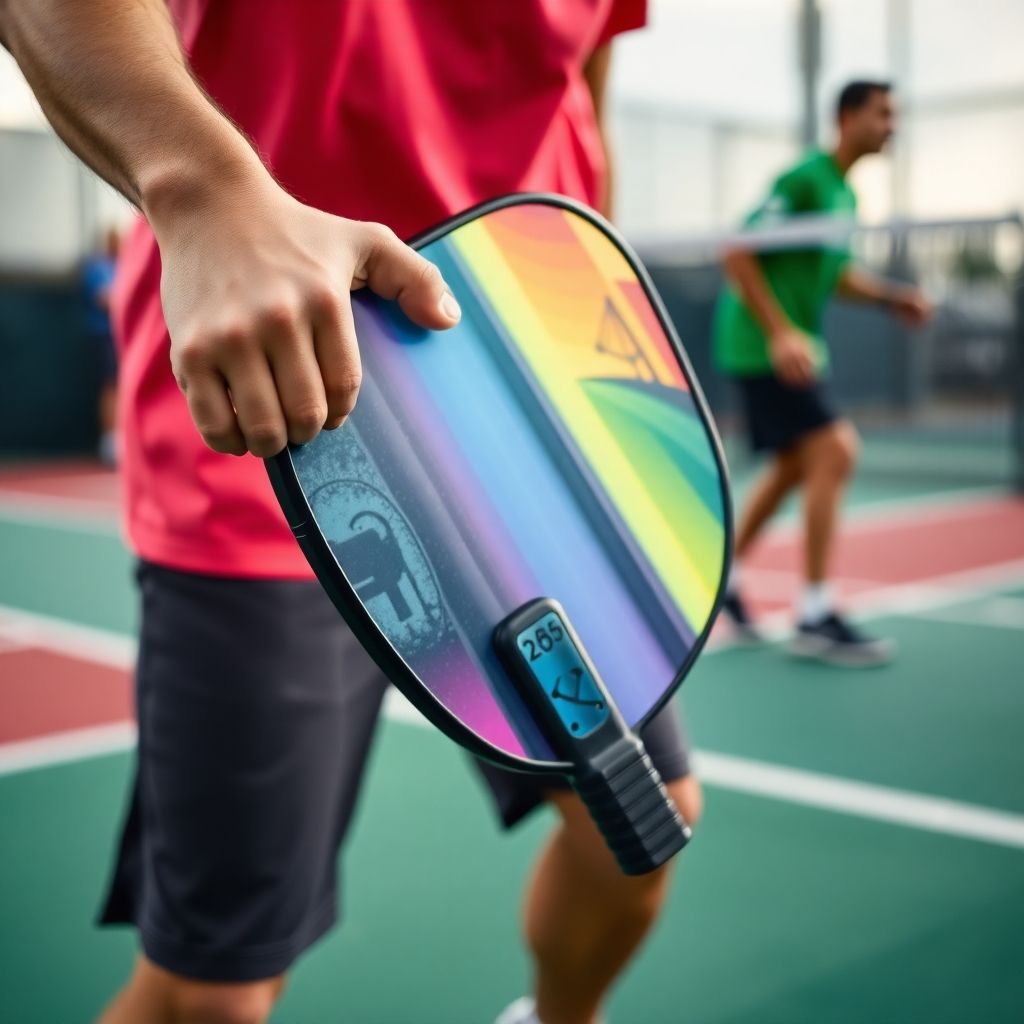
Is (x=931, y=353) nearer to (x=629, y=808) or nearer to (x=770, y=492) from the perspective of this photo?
(x=770, y=492)

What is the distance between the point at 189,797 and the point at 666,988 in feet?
4.29

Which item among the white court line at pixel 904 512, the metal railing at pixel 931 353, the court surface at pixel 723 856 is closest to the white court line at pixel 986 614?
the court surface at pixel 723 856

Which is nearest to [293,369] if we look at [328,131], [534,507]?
[534,507]

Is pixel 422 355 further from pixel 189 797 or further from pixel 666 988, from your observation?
pixel 666 988

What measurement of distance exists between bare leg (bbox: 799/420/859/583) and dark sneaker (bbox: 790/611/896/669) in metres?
0.19

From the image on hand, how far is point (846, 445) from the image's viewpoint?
505 cm

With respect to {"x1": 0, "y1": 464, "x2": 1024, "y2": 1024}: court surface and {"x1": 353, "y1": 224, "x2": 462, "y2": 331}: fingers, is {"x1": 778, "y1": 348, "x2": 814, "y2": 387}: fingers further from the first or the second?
{"x1": 353, "y1": 224, "x2": 462, "y2": 331}: fingers

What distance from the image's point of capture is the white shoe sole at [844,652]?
485cm

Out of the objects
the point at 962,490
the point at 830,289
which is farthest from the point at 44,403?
the point at 830,289

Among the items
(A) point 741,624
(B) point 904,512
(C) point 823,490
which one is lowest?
(B) point 904,512

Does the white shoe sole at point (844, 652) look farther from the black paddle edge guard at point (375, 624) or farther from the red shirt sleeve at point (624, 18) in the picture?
the black paddle edge guard at point (375, 624)

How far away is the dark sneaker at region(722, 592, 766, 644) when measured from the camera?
521 centimetres

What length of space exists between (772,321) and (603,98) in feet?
10.3

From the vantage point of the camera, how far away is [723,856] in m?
3.07
